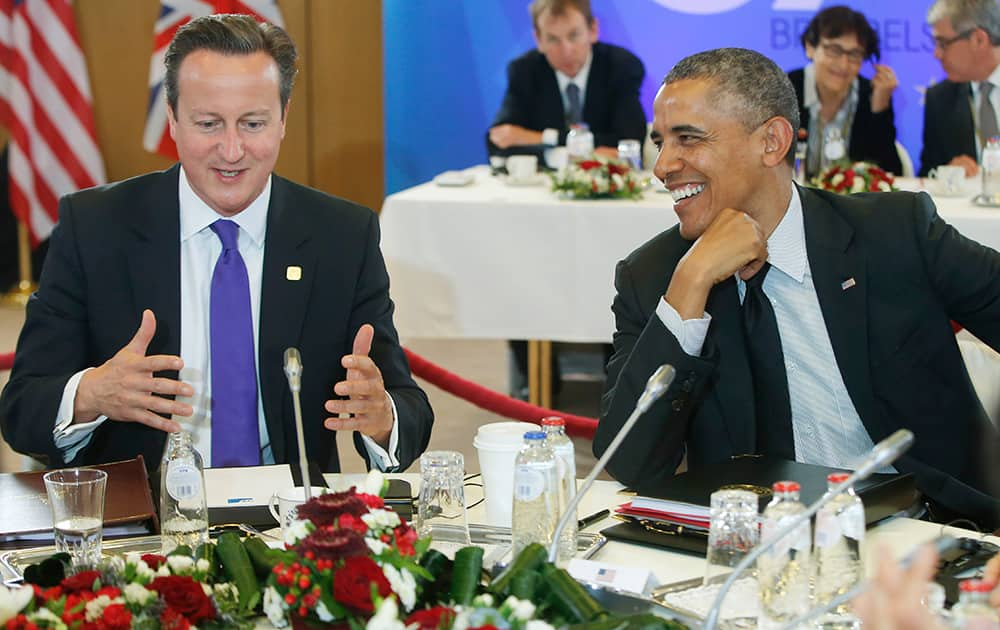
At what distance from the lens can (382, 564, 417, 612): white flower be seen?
4.47 feet

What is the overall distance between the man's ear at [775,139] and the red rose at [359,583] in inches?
60.2

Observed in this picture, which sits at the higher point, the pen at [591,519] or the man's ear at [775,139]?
the man's ear at [775,139]

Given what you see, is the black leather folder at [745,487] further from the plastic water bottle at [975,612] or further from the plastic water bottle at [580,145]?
the plastic water bottle at [580,145]

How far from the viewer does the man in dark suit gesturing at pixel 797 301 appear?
8.24 ft

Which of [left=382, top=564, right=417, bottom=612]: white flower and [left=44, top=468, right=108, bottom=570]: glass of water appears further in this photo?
[left=44, top=468, right=108, bottom=570]: glass of water

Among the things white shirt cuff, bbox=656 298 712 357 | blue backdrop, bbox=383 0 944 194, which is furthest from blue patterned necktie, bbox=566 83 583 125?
white shirt cuff, bbox=656 298 712 357

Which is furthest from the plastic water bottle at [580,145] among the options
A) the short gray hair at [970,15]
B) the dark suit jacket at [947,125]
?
the short gray hair at [970,15]

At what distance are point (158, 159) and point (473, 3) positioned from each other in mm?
2219

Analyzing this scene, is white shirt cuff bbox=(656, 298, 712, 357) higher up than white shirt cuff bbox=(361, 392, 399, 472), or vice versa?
white shirt cuff bbox=(656, 298, 712, 357)

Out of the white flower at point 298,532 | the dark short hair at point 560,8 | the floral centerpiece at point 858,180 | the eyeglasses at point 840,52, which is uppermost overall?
the dark short hair at point 560,8

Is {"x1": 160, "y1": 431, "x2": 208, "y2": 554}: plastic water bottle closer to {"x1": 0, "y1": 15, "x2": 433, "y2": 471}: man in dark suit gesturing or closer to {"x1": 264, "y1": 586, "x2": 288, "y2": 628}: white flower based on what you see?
{"x1": 264, "y1": 586, "x2": 288, "y2": 628}: white flower

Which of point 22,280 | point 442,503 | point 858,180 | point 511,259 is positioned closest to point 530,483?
point 442,503

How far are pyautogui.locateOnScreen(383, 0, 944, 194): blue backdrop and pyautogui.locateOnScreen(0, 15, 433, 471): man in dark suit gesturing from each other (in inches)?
214

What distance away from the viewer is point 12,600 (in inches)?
53.3
